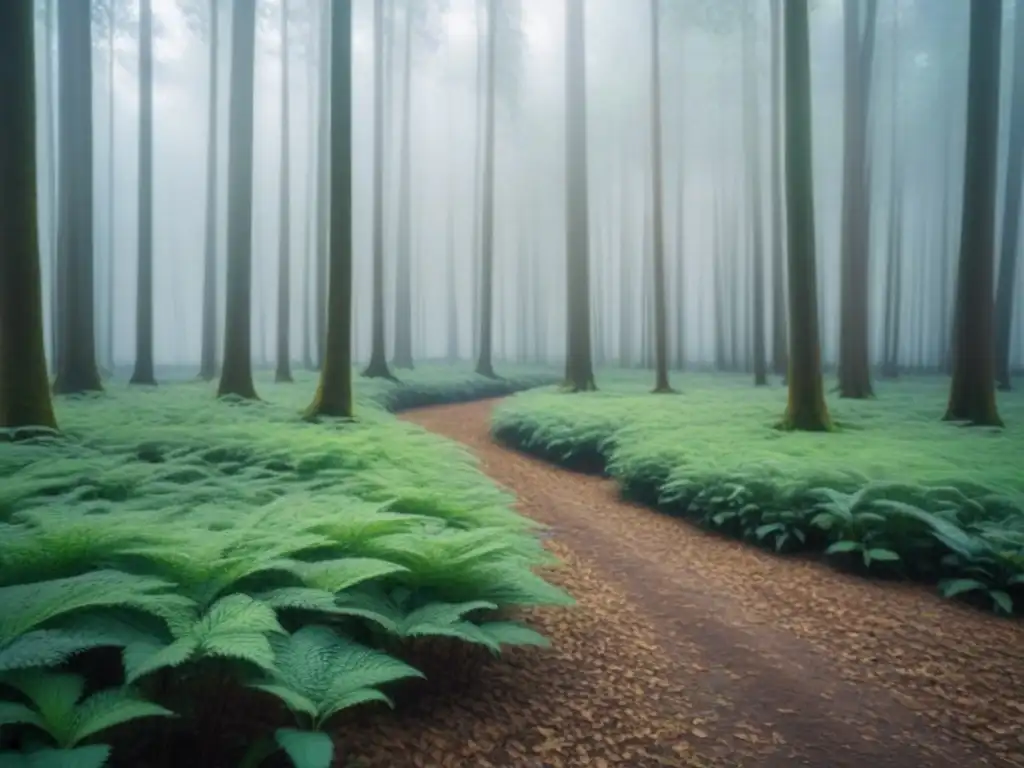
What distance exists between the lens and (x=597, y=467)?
36.8 feet

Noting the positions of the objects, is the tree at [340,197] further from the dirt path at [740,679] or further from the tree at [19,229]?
the dirt path at [740,679]

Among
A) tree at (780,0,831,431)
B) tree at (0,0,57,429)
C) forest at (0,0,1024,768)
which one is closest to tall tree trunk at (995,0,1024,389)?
forest at (0,0,1024,768)

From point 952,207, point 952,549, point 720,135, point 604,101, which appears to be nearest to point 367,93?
point 604,101

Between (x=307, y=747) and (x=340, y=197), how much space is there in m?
10.2

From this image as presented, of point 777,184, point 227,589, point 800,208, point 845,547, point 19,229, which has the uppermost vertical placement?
point 777,184

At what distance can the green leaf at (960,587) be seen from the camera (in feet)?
17.1

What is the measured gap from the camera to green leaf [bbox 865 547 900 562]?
562 cm

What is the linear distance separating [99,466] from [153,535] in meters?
3.11

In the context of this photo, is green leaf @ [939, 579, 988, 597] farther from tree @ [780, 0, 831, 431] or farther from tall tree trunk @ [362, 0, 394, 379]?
tall tree trunk @ [362, 0, 394, 379]

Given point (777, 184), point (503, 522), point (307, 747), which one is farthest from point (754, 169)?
point (307, 747)

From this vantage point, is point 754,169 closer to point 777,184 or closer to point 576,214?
point 777,184

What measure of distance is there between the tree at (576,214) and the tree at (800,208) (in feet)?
27.6

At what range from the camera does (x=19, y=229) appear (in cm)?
766

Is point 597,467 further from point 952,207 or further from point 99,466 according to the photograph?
point 952,207
